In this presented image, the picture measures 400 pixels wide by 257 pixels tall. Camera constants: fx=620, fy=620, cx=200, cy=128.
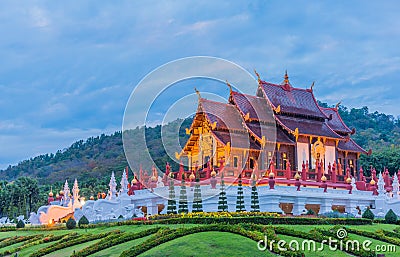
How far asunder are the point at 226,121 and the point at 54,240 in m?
13.9

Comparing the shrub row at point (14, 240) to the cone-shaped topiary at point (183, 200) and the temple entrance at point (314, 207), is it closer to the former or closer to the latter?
the cone-shaped topiary at point (183, 200)

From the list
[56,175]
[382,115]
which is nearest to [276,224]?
[56,175]

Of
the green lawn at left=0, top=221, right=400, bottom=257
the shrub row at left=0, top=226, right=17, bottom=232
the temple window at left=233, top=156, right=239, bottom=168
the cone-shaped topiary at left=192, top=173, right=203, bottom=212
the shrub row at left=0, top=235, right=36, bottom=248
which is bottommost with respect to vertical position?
the shrub row at left=0, top=235, right=36, bottom=248

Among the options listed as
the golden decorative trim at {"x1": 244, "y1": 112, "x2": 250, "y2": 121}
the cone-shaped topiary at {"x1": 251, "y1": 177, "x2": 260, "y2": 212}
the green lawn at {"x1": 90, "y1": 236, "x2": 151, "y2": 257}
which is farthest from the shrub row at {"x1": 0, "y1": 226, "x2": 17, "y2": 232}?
the golden decorative trim at {"x1": 244, "y1": 112, "x2": 250, "y2": 121}

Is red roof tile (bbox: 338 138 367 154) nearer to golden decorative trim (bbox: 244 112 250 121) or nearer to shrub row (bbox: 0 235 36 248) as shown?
golden decorative trim (bbox: 244 112 250 121)

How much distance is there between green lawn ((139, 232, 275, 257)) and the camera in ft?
75.6

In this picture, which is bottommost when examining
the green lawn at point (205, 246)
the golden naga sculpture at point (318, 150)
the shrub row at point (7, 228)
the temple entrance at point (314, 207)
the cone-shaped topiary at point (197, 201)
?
the shrub row at point (7, 228)

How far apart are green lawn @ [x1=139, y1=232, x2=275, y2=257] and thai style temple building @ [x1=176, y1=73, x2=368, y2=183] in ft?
36.0

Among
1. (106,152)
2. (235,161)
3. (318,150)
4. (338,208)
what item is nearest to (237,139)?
(235,161)

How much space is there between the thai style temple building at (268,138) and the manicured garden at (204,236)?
23.4ft

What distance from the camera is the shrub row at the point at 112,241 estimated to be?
1015 inches

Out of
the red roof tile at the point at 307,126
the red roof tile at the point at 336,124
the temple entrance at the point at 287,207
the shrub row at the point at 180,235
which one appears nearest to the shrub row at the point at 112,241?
the shrub row at the point at 180,235

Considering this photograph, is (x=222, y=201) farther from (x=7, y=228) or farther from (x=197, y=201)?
(x=7, y=228)

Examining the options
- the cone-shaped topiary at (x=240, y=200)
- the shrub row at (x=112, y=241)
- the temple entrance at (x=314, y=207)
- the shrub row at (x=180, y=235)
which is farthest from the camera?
the temple entrance at (x=314, y=207)
